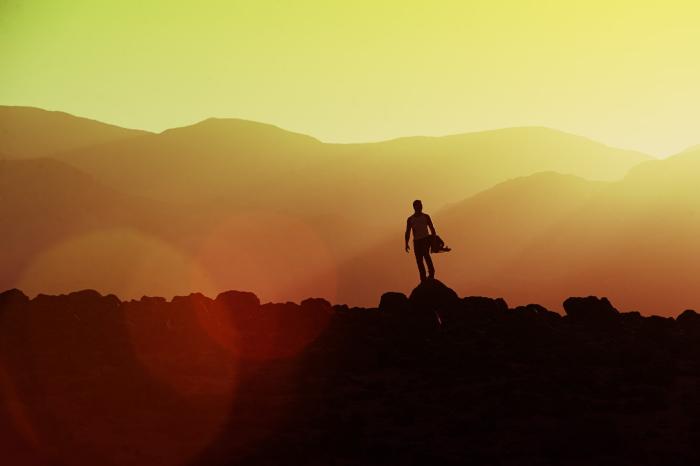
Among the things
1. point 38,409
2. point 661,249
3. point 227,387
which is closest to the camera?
point 38,409

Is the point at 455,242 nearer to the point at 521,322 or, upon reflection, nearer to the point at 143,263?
the point at 143,263

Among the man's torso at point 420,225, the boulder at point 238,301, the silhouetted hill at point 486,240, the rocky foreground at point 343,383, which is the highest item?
the silhouetted hill at point 486,240

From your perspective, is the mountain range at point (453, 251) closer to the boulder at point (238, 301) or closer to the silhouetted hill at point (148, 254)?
the silhouetted hill at point (148, 254)

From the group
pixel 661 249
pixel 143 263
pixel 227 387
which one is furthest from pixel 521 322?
pixel 143 263

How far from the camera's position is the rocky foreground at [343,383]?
412 inches

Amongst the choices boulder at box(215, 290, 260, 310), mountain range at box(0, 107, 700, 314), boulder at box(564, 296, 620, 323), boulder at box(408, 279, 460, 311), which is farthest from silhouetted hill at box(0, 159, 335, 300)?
boulder at box(408, 279, 460, 311)

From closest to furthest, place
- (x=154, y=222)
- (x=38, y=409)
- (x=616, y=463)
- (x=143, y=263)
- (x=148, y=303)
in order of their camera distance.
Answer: (x=616, y=463) → (x=38, y=409) → (x=148, y=303) → (x=143, y=263) → (x=154, y=222)

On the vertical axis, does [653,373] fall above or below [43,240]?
below

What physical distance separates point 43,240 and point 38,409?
18194 cm

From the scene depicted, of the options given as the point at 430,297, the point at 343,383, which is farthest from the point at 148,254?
the point at 343,383

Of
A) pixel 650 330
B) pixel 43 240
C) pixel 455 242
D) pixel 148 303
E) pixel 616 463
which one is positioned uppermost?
pixel 43 240

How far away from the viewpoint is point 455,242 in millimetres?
179125

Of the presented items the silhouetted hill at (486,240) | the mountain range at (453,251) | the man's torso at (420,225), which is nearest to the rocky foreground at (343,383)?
the man's torso at (420,225)

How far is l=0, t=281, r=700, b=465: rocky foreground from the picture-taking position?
34.4 feet
